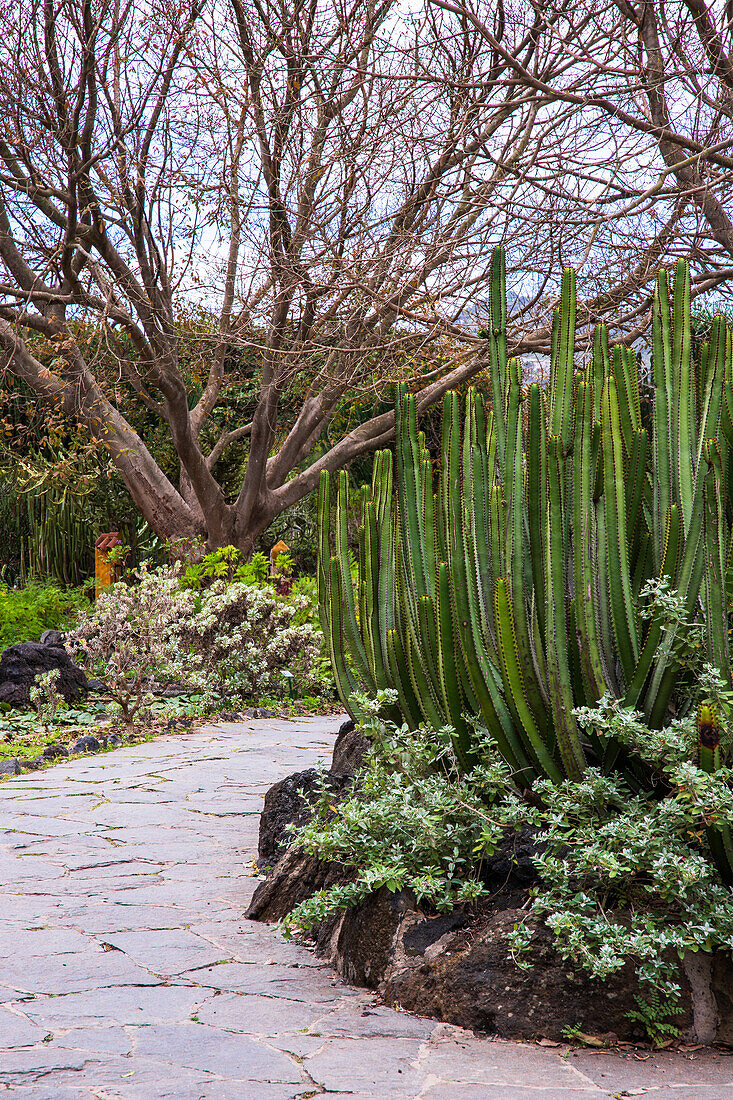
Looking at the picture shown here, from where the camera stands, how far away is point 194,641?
8.10 m

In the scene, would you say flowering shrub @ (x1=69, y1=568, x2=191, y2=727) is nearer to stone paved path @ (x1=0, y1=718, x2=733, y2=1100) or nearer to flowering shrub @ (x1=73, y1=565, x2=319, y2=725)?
flowering shrub @ (x1=73, y1=565, x2=319, y2=725)

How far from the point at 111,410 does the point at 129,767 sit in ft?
21.3

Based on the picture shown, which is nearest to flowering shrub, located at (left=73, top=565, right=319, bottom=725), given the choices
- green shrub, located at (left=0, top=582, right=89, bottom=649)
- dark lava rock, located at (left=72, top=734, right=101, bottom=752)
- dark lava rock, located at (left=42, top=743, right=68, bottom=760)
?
dark lava rock, located at (left=72, top=734, right=101, bottom=752)

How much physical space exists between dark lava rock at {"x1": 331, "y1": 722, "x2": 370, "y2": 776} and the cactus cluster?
0.85 meters

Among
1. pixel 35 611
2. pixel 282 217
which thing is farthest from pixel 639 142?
pixel 35 611

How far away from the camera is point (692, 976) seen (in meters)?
2.31

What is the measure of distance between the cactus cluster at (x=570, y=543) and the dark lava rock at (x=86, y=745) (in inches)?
154

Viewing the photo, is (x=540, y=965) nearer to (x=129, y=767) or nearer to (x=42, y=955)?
(x=42, y=955)

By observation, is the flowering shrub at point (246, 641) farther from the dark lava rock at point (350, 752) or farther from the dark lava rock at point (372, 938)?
the dark lava rock at point (372, 938)

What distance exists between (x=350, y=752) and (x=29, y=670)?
182 inches

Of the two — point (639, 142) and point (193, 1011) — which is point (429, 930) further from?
point (639, 142)

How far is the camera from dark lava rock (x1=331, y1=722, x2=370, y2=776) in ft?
12.8

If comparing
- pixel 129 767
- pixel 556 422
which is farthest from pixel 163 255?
pixel 556 422

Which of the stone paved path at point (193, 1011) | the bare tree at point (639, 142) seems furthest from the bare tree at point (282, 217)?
the stone paved path at point (193, 1011)
